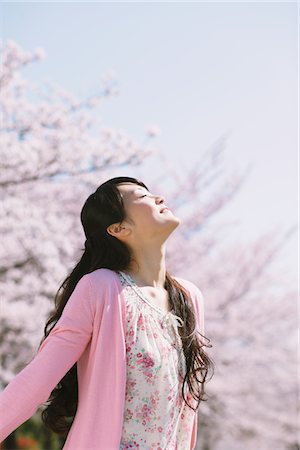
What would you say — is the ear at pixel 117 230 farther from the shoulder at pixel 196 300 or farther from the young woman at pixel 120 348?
the shoulder at pixel 196 300

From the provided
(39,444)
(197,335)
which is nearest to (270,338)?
(39,444)

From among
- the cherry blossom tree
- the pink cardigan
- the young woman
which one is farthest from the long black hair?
the cherry blossom tree

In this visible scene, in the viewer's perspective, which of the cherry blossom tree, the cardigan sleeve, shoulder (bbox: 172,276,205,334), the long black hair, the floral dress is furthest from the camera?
the cherry blossom tree

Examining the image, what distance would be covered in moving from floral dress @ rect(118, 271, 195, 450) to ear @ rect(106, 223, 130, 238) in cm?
13

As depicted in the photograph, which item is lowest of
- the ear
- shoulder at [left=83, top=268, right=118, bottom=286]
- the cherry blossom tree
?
the cherry blossom tree

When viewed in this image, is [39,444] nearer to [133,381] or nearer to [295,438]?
[295,438]

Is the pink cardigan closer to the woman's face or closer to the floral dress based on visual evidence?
the floral dress

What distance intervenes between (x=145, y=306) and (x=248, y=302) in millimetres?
6916

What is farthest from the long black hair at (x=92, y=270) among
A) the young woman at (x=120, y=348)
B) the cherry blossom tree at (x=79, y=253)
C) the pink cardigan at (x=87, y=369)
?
the cherry blossom tree at (x=79, y=253)

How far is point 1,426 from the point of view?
196 centimetres

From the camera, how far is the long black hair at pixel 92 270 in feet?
7.38

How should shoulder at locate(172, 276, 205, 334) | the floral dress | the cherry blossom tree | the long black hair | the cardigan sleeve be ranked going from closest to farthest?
the cardigan sleeve → the floral dress → the long black hair → shoulder at locate(172, 276, 205, 334) → the cherry blossom tree

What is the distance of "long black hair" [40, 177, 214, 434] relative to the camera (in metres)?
2.25

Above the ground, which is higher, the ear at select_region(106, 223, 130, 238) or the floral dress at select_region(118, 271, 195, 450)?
the ear at select_region(106, 223, 130, 238)
